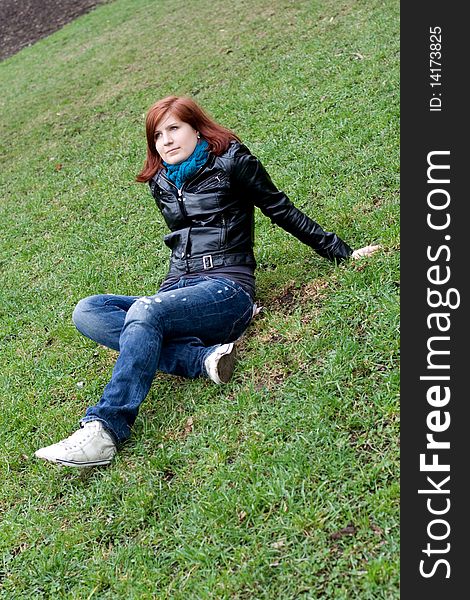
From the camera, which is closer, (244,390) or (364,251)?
(244,390)

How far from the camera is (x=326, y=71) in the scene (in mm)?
7805

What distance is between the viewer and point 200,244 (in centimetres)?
404

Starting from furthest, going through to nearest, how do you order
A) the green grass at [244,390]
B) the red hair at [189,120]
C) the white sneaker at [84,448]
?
1. the red hair at [189,120]
2. the white sneaker at [84,448]
3. the green grass at [244,390]

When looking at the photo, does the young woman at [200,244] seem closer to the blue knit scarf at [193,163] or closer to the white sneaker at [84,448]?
the blue knit scarf at [193,163]

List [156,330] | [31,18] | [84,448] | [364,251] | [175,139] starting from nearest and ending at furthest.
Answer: [84,448]
[156,330]
[175,139]
[364,251]
[31,18]

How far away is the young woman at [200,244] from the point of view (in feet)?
12.1

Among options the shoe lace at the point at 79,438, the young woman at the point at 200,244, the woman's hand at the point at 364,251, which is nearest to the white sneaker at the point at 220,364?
the young woman at the point at 200,244

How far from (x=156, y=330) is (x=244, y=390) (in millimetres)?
533

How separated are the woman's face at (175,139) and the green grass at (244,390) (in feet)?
3.29

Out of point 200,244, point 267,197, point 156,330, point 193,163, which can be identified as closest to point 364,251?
point 267,197

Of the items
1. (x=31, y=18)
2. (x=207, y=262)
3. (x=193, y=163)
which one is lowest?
(x=207, y=262)

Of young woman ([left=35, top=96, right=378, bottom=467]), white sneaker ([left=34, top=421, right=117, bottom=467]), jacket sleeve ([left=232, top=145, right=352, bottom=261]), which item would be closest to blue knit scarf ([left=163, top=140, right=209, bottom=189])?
young woman ([left=35, top=96, right=378, bottom=467])

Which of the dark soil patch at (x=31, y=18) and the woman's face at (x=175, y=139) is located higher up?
the dark soil patch at (x=31, y=18)

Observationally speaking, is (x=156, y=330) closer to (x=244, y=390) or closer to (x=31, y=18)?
(x=244, y=390)
